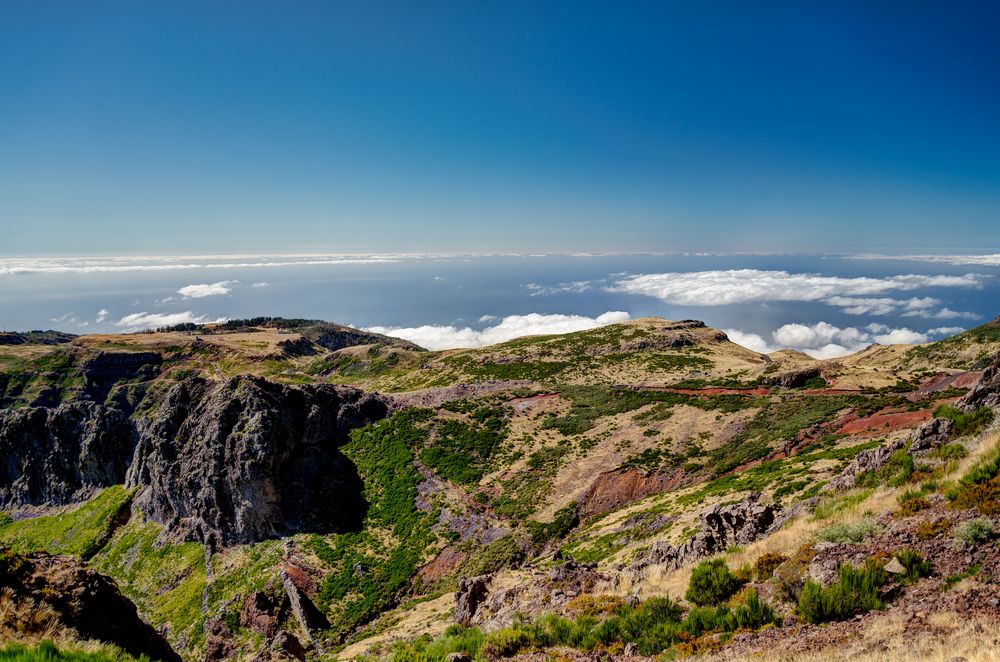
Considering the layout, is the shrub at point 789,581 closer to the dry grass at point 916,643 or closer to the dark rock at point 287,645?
the dry grass at point 916,643

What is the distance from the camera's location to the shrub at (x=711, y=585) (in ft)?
38.0

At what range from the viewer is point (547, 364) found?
271ft

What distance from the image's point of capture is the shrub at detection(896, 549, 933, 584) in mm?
9432

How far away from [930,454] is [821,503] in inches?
150

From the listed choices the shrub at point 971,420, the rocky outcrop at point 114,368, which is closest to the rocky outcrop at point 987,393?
the shrub at point 971,420

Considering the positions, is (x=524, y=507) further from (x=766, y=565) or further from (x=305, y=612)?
(x=766, y=565)

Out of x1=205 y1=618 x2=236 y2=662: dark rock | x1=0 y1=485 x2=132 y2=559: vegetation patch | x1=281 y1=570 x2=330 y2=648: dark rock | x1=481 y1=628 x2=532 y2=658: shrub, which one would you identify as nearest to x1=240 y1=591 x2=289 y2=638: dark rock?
x1=281 y1=570 x2=330 y2=648: dark rock

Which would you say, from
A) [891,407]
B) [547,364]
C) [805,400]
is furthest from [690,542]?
[547,364]

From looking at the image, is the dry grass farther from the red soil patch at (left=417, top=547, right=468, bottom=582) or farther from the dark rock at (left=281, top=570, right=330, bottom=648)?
the dark rock at (left=281, top=570, right=330, bottom=648)

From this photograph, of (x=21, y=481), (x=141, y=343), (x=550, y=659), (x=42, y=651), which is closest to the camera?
(x=42, y=651)

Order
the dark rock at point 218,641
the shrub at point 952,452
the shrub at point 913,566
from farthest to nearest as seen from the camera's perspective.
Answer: the dark rock at point 218,641 < the shrub at point 952,452 < the shrub at point 913,566

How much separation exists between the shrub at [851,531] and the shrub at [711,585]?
2.81 m

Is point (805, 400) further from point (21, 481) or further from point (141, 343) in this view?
point (141, 343)

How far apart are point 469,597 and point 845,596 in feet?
46.0
